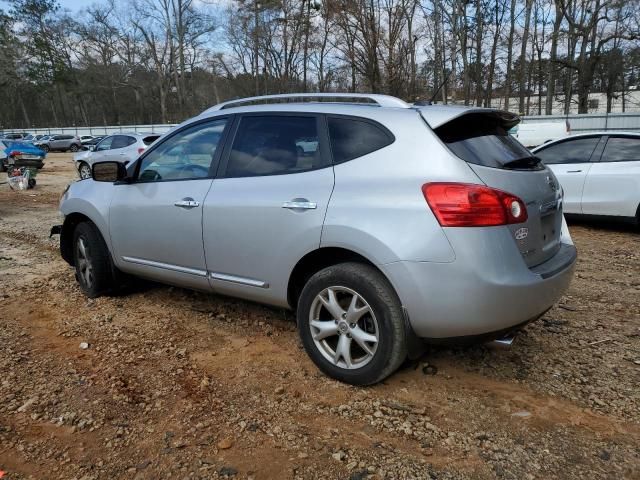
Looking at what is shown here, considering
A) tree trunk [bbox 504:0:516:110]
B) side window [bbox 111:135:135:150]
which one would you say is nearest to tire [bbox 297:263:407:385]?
side window [bbox 111:135:135:150]

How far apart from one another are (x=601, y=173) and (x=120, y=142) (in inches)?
591

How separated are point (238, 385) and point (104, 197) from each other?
230 centimetres

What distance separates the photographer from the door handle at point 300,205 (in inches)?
117

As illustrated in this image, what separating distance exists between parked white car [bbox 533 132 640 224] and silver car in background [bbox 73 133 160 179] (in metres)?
12.3

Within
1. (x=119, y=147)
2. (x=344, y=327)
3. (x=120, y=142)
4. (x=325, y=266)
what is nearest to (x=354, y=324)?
(x=344, y=327)

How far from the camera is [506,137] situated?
322 centimetres

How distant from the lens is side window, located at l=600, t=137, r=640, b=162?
280 inches

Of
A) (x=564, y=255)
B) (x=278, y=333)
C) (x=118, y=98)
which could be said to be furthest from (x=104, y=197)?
(x=118, y=98)

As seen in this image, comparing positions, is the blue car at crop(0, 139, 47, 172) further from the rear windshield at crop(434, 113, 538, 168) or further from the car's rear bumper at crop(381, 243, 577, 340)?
the car's rear bumper at crop(381, 243, 577, 340)

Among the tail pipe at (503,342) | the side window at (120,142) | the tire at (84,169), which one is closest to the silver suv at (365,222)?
the tail pipe at (503,342)

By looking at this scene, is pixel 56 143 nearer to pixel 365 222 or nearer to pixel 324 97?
pixel 324 97

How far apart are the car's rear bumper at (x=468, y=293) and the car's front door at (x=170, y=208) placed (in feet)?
5.31

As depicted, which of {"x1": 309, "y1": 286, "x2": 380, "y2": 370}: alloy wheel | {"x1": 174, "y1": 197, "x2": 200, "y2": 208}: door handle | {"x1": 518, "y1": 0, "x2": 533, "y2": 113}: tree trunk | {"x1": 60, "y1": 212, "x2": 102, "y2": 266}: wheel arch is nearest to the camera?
{"x1": 309, "y1": 286, "x2": 380, "y2": 370}: alloy wheel

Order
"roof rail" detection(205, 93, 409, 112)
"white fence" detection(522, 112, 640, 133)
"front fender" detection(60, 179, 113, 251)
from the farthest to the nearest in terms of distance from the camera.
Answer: "white fence" detection(522, 112, 640, 133) → "front fender" detection(60, 179, 113, 251) → "roof rail" detection(205, 93, 409, 112)
